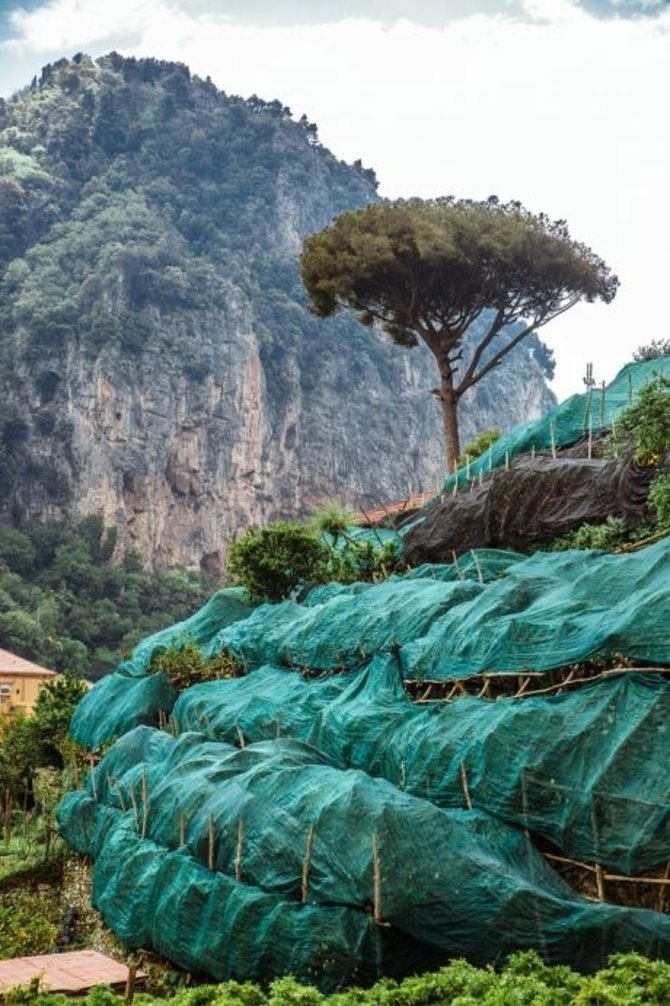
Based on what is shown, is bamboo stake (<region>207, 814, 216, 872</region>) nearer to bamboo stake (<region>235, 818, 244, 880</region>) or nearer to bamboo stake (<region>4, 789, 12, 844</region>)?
bamboo stake (<region>235, 818, 244, 880</region>)

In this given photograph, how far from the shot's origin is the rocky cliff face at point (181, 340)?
75062 millimetres

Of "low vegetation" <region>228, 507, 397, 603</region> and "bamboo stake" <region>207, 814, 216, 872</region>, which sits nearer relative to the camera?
"bamboo stake" <region>207, 814, 216, 872</region>

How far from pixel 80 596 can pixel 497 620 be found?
55.0 meters

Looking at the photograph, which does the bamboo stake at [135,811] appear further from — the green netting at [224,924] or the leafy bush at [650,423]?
the leafy bush at [650,423]

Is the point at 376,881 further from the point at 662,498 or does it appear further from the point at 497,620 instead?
the point at 662,498

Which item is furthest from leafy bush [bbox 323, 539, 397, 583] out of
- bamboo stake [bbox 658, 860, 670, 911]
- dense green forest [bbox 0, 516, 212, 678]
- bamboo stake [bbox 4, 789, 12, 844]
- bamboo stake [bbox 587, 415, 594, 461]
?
dense green forest [bbox 0, 516, 212, 678]

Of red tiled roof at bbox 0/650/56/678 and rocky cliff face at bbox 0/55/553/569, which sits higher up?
rocky cliff face at bbox 0/55/553/569

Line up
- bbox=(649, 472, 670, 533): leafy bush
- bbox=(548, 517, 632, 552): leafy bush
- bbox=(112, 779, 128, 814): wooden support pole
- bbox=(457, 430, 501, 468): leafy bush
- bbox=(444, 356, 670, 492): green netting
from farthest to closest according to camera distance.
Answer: bbox=(457, 430, 501, 468): leafy bush
bbox=(444, 356, 670, 492): green netting
bbox=(548, 517, 632, 552): leafy bush
bbox=(649, 472, 670, 533): leafy bush
bbox=(112, 779, 128, 814): wooden support pole

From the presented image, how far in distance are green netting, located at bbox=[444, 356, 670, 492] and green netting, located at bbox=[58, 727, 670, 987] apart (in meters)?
10.7

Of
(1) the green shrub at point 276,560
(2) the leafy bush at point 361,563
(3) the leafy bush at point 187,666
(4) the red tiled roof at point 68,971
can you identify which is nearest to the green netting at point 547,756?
(4) the red tiled roof at point 68,971

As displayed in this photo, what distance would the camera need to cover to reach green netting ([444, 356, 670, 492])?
71.0 ft

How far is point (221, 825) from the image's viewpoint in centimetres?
1148

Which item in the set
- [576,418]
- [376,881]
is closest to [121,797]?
[376,881]

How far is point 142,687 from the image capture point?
1922cm
